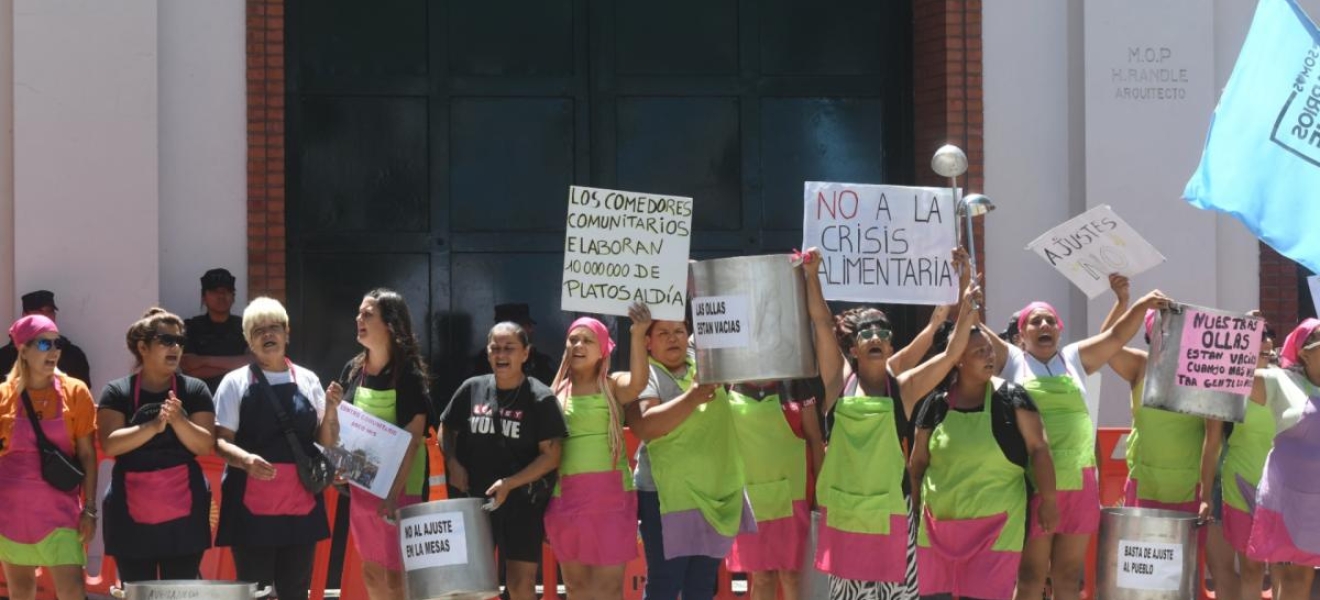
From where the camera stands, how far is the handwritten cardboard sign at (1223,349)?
10.4m

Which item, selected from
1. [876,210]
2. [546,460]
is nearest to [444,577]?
[546,460]

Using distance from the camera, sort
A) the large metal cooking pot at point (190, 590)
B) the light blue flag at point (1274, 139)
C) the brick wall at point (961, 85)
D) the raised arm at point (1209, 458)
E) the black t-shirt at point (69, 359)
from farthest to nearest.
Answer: the brick wall at point (961, 85)
the black t-shirt at point (69, 359)
the raised arm at point (1209, 458)
the large metal cooking pot at point (190, 590)
the light blue flag at point (1274, 139)

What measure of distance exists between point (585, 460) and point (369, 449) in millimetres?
998

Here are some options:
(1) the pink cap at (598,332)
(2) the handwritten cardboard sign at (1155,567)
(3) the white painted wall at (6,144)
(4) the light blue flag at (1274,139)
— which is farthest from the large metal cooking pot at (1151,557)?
(3) the white painted wall at (6,144)

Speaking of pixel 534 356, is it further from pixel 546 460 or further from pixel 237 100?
pixel 546 460

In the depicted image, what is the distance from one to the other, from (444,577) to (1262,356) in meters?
4.40

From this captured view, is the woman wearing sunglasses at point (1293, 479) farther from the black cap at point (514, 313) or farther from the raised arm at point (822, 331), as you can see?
the black cap at point (514, 313)

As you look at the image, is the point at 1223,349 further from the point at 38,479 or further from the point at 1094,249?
the point at 38,479

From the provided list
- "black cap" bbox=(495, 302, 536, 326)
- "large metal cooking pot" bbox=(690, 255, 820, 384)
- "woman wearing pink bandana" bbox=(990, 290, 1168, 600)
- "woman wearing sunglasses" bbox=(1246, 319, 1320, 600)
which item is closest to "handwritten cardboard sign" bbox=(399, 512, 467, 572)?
"large metal cooking pot" bbox=(690, 255, 820, 384)

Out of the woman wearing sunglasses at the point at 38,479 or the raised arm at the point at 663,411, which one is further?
the woman wearing sunglasses at the point at 38,479

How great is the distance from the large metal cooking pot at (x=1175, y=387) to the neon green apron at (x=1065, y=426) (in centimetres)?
39

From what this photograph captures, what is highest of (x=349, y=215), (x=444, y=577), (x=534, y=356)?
(x=349, y=215)

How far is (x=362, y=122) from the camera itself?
46.2 ft

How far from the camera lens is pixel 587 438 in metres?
9.82
